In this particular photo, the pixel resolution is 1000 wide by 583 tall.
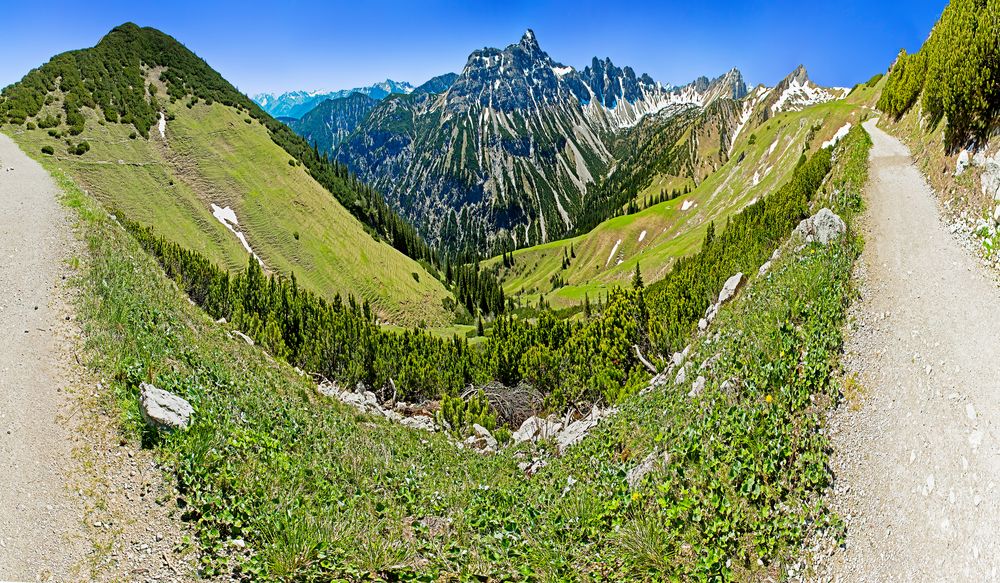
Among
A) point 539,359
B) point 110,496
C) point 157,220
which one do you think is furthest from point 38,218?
point 157,220

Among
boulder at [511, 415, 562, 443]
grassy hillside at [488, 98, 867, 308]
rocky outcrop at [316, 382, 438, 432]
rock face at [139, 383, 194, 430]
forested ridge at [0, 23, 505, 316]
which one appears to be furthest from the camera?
grassy hillside at [488, 98, 867, 308]

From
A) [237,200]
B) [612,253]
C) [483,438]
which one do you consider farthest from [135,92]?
[612,253]

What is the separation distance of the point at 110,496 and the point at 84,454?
148cm

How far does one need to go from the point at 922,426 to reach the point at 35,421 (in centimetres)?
1927

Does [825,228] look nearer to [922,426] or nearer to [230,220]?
[922,426]

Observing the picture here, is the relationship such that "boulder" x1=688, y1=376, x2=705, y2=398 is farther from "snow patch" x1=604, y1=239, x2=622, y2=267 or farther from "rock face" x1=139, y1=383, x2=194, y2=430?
"snow patch" x1=604, y1=239, x2=622, y2=267

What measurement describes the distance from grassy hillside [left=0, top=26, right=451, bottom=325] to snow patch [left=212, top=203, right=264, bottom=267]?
2.10ft

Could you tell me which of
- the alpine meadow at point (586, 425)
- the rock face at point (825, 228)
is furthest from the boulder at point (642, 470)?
the rock face at point (825, 228)

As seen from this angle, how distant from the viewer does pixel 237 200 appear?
229ft

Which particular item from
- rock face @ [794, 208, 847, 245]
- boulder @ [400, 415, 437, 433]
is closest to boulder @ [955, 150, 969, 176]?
rock face @ [794, 208, 847, 245]

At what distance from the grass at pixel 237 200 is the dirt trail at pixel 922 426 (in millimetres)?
63593

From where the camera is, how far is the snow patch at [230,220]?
65125 millimetres

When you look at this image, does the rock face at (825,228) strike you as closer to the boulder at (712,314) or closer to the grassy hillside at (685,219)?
the boulder at (712,314)

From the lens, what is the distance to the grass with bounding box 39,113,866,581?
781cm
